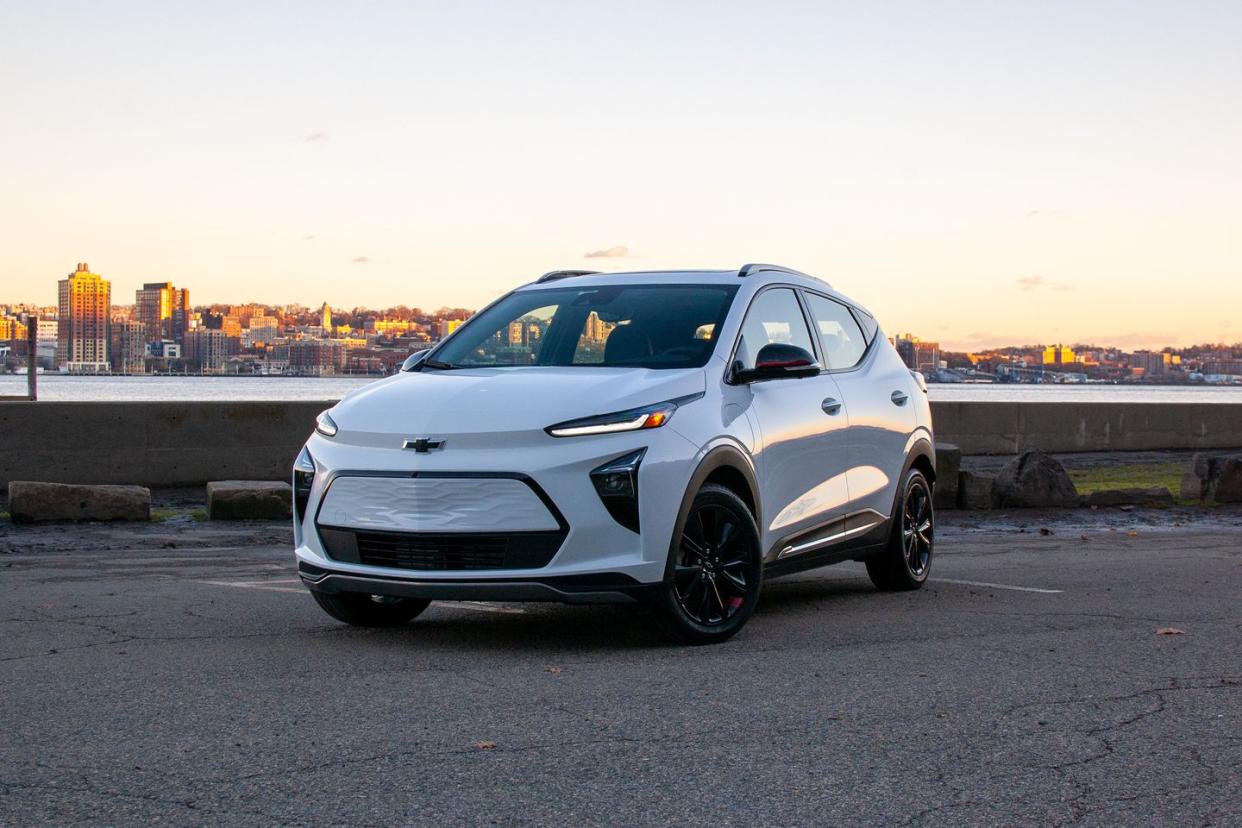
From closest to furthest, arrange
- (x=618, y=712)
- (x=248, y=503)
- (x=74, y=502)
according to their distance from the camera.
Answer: (x=618, y=712) → (x=74, y=502) → (x=248, y=503)

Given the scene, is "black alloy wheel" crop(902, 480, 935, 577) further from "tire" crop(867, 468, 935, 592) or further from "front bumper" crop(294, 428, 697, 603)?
"front bumper" crop(294, 428, 697, 603)

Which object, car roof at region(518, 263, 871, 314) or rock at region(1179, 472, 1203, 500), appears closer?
car roof at region(518, 263, 871, 314)

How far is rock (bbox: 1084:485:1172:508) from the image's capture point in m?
16.8

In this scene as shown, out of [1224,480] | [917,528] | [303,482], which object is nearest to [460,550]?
[303,482]

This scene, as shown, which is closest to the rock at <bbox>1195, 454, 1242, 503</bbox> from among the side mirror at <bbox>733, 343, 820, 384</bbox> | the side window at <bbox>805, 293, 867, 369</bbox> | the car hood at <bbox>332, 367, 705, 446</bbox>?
the side window at <bbox>805, 293, 867, 369</bbox>

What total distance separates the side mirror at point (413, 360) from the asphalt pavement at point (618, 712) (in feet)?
4.17

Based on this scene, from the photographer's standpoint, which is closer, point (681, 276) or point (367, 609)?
point (367, 609)

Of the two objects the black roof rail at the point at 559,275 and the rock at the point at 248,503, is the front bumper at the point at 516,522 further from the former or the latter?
the rock at the point at 248,503

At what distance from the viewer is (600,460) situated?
637cm

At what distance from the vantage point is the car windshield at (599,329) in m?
7.42

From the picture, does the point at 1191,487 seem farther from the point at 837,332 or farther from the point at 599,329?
the point at 599,329

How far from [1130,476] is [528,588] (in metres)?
16.8

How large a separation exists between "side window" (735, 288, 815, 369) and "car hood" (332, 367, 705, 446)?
624 millimetres

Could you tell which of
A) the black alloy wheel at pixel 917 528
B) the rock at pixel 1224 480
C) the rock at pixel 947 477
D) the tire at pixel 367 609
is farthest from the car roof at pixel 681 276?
the rock at pixel 1224 480
